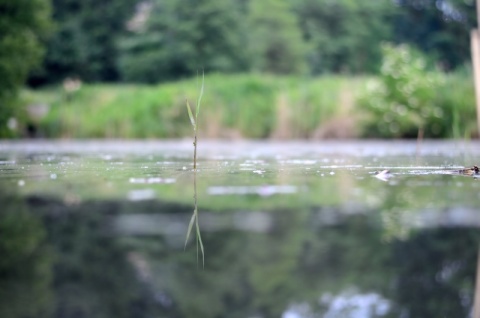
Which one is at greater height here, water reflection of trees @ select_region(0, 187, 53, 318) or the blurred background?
the blurred background

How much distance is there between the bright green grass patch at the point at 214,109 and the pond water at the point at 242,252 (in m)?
11.0

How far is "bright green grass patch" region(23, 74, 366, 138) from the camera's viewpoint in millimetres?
14664

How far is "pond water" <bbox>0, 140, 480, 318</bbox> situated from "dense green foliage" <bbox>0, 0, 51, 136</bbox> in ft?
47.8

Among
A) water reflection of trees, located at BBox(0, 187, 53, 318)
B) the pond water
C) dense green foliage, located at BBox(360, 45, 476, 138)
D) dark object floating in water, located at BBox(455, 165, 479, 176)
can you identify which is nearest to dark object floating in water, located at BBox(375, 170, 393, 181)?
dark object floating in water, located at BBox(455, 165, 479, 176)

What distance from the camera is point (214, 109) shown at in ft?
49.9

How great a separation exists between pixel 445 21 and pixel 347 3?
5.26m

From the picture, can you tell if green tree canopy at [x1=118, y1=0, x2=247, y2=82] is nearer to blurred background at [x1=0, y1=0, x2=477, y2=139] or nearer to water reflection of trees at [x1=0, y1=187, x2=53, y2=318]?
blurred background at [x1=0, y1=0, x2=477, y2=139]

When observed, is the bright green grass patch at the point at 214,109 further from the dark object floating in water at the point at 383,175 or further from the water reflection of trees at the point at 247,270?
the water reflection of trees at the point at 247,270

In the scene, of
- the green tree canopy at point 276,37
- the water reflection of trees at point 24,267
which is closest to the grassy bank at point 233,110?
the water reflection of trees at point 24,267

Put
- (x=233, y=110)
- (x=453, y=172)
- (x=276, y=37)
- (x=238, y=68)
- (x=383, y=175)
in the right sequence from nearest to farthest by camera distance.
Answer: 1. (x=383, y=175)
2. (x=453, y=172)
3. (x=233, y=110)
4. (x=238, y=68)
5. (x=276, y=37)

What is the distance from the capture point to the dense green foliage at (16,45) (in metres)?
17.8

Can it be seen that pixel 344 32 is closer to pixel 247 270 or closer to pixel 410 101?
pixel 410 101

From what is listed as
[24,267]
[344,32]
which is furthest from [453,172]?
[344,32]

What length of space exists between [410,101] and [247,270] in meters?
13.4
